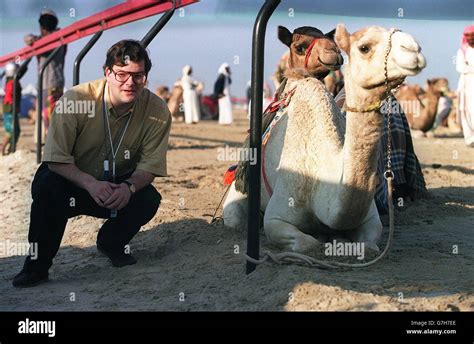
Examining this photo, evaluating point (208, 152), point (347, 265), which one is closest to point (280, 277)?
point (347, 265)

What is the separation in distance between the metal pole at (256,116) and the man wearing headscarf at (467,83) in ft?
25.3

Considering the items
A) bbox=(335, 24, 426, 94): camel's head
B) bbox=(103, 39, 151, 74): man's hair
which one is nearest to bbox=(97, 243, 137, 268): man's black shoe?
bbox=(103, 39, 151, 74): man's hair

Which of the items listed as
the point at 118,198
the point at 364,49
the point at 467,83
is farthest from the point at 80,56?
the point at 467,83

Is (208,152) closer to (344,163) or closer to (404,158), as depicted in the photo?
(404,158)

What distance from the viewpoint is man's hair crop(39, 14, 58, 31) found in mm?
11312

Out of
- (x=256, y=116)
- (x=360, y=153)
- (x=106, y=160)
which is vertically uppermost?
(x=256, y=116)

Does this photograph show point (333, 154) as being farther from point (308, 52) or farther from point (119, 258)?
point (119, 258)

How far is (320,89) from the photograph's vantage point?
5023 mm

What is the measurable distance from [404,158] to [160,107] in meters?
2.68

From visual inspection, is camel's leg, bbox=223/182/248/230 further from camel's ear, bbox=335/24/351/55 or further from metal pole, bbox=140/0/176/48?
camel's ear, bbox=335/24/351/55

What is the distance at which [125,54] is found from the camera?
4.75 m

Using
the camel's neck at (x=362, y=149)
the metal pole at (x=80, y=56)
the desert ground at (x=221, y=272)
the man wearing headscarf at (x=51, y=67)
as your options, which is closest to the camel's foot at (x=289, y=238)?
the desert ground at (x=221, y=272)

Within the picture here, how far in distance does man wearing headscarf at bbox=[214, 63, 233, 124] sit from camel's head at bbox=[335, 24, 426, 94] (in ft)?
62.7

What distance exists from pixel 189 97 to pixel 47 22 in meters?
12.1
